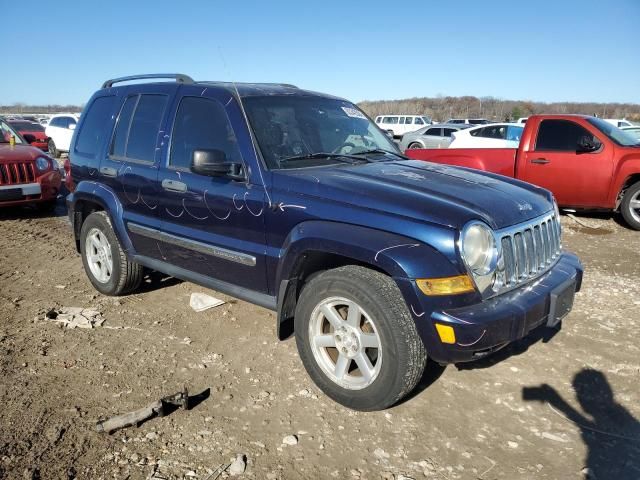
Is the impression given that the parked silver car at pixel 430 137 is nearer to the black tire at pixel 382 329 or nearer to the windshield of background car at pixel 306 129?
the windshield of background car at pixel 306 129

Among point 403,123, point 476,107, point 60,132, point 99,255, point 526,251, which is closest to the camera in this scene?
point 526,251

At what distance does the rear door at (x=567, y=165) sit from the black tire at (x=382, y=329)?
626 centimetres

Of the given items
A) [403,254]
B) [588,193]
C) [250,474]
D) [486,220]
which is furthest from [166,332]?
[588,193]

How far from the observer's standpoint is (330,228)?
295cm

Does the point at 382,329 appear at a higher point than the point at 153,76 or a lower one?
lower

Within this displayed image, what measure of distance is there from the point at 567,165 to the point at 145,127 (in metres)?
6.57

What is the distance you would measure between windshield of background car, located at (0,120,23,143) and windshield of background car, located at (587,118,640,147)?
9.85 m

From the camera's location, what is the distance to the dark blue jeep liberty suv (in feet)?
8.83

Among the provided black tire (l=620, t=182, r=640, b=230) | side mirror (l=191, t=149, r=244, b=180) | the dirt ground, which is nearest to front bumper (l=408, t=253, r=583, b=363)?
the dirt ground

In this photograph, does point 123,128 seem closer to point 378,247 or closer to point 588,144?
point 378,247

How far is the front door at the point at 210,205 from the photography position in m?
3.44

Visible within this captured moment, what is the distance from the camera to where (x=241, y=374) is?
3.51 m

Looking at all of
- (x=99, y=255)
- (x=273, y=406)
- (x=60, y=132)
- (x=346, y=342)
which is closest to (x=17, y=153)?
(x=99, y=255)

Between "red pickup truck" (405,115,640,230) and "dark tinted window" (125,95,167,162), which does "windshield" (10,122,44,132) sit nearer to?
"red pickup truck" (405,115,640,230)
